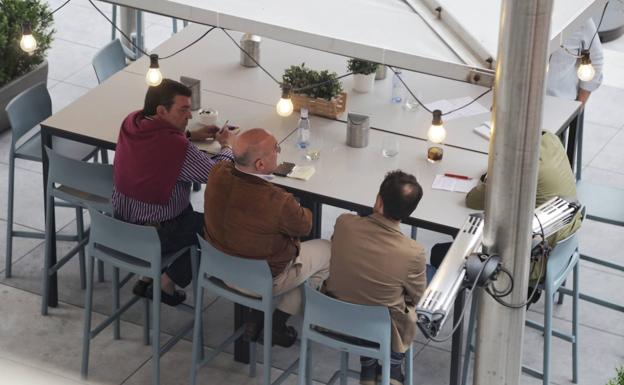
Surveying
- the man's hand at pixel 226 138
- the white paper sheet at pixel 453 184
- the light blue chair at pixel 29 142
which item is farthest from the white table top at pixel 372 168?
the light blue chair at pixel 29 142

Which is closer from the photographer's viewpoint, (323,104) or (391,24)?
(391,24)

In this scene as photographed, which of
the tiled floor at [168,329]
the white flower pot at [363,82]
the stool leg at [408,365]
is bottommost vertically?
the tiled floor at [168,329]

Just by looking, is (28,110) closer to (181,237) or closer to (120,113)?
(120,113)

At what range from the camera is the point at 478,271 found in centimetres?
236

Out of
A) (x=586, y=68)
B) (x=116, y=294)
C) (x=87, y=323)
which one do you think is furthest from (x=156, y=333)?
(x=586, y=68)

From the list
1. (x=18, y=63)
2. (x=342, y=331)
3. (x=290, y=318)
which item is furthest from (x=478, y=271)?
(x=18, y=63)

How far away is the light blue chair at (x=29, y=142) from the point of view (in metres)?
5.84

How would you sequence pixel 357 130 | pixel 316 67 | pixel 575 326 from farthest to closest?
pixel 316 67 → pixel 357 130 → pixel 575 326

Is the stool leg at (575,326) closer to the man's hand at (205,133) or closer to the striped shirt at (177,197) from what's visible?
the striped shirt at (177,197)

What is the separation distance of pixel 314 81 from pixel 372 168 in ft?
2.30

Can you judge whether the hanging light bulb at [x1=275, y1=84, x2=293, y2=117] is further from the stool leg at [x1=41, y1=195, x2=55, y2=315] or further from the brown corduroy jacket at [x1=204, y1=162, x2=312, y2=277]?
the stool leg at [x1=41, y1=195, x2=55, y2=315]

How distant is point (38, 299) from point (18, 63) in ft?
7.90

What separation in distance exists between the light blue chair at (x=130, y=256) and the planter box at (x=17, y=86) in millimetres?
2686

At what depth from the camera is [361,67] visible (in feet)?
18.9
